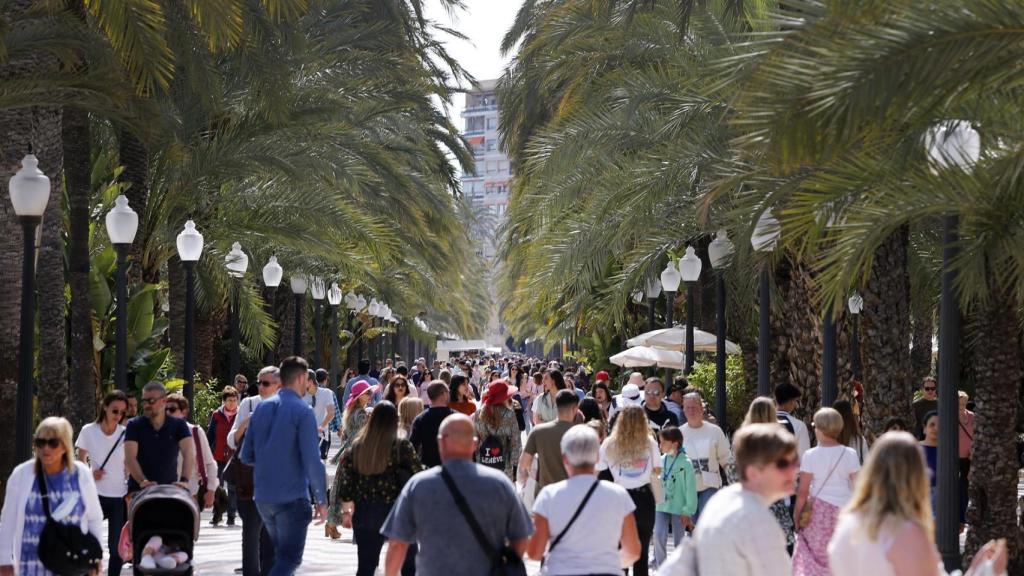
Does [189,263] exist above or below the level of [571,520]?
above

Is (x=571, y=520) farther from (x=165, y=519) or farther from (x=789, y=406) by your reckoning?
(x=789, y=406)

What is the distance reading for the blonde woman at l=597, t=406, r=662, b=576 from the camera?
414 inches

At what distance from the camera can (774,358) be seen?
22.7 m

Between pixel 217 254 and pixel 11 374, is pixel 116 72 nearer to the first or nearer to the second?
pixel 11 374

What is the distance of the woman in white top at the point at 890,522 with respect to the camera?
4.84 m

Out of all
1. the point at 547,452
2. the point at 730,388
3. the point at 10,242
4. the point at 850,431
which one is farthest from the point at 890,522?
Answer: the point at 730,388

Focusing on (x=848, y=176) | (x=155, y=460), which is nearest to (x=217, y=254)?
(x=155, y=460)

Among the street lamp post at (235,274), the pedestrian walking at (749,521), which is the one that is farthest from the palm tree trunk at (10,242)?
the pedestrian walking at (749,521)

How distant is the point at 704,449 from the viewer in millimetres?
11734

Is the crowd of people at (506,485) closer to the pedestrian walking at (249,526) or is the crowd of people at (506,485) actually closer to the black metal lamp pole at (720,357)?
the pedestrian walking at (249,526)

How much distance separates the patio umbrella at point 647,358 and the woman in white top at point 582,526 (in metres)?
17.6

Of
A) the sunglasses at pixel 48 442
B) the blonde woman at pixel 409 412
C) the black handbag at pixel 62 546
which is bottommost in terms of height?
the black handbag at pixel 62 546

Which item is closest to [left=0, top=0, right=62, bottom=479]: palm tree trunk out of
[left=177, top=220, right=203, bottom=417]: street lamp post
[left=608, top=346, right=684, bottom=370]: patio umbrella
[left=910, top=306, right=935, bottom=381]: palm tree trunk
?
[left=177, top=220, right=203, bottom=417]: street lamp post

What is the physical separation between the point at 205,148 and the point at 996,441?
12163mm
